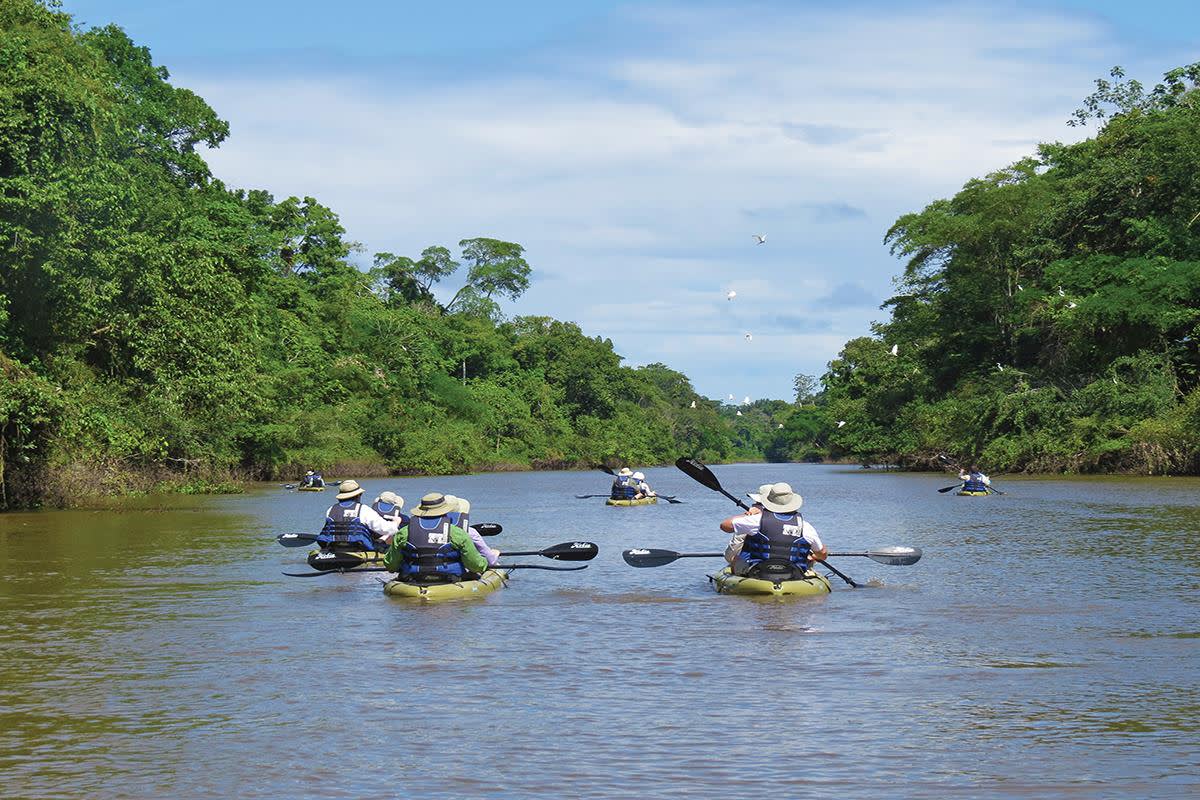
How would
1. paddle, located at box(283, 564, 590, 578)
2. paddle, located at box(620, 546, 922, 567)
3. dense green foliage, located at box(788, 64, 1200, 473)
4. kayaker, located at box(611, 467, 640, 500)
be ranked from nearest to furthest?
paddle, located at box(283, 564, 590, 578) → paddle, located at box(620, 546, 922, 567) → kayaker, located at box(611, 467, 640, 500) → dense green foliage, located at box(788, 64, 1200, 473)

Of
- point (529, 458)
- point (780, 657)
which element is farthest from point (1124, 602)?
point (529, 458)

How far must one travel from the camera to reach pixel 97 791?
7.59 meters

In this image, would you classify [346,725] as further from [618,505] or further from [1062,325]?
[1062,325]

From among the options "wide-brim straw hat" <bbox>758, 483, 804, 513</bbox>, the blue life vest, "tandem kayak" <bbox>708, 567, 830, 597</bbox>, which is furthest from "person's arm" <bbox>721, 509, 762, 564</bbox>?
the blue life vest

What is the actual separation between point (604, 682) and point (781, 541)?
549 cm

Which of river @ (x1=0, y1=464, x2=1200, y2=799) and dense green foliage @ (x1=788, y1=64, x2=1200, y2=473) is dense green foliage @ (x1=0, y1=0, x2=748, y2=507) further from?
dense green foliage @ (x1=788, y1=64, x2=1200, y2=473)

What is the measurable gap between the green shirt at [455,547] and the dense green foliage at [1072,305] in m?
40.0

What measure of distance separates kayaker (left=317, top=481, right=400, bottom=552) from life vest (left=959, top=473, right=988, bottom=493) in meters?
28.1

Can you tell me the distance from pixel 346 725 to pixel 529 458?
8808 centimetres

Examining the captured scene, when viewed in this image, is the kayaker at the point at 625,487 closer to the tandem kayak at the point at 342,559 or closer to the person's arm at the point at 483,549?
the tandem kayak at the point at 342,559

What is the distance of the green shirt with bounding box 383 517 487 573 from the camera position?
15.9m

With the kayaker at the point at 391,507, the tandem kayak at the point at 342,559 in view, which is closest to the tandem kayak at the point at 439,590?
the tandem kayak at the point at 342,559

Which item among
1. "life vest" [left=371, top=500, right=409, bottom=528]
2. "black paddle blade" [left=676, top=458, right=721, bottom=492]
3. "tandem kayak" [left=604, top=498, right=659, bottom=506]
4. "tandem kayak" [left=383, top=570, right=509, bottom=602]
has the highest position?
"black paddle blade" [left=676, top=458, right=721, bottom=492]

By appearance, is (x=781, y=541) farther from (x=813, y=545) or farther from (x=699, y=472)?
(x=699, y=472)
